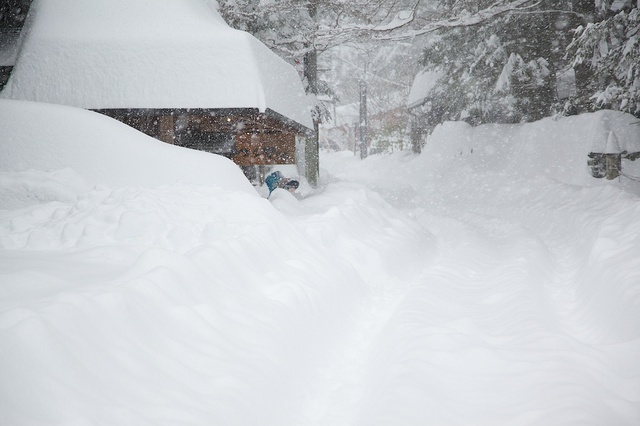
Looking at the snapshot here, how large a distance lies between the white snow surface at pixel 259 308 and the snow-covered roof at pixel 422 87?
18.2 metres

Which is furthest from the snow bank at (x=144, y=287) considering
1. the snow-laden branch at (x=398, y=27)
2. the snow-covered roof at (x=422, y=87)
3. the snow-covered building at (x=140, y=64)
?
the snow-covered roof at (x=422, y=87)

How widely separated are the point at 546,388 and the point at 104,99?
666cm

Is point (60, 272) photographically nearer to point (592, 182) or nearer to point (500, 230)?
point (500, 230)

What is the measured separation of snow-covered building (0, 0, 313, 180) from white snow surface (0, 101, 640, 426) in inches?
59.1

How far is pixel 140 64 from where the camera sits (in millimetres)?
6449

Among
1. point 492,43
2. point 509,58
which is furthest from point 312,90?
point 509,58

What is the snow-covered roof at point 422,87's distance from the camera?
2358cm

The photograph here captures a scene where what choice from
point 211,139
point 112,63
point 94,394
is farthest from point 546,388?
point 211,139

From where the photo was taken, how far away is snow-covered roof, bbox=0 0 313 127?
632cm

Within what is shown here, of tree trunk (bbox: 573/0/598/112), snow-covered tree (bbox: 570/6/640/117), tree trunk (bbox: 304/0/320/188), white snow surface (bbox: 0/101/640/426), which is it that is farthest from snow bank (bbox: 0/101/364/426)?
tree trunk (bbox: 573/0/598/112)

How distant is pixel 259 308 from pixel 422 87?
24.2 metres

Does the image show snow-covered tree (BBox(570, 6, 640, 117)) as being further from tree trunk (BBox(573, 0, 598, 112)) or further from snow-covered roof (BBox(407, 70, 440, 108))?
snow-covered roof (BBox(407, 70, 440, 108))

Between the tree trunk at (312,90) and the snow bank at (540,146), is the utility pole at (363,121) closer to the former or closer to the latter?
the snow bank at (540,146)

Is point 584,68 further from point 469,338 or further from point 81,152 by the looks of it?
point 81,152
